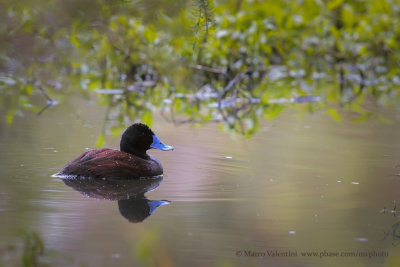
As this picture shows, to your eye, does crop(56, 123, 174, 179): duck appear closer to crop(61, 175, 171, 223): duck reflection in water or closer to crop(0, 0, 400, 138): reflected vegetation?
crop(61, 175, 171, 223): duck reflection in water

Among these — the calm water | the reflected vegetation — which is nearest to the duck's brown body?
the calm water

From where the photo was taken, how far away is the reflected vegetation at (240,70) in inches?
447

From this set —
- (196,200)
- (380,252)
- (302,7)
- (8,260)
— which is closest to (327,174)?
(196,200)

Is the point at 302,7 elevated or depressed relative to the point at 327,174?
elevated

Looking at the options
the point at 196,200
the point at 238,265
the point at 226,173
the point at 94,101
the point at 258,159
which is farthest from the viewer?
the point at 94,101

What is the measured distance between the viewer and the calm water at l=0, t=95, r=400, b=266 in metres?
4.38

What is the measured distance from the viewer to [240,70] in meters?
14.7

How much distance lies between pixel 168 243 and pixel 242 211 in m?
1.08

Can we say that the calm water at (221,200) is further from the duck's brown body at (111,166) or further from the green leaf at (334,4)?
Answer: the green leaf at (334,4)

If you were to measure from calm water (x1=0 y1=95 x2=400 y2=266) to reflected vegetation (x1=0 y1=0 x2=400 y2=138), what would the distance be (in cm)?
91

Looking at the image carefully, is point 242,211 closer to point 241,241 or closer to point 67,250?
point 241,241

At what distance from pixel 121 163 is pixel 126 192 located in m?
0.60

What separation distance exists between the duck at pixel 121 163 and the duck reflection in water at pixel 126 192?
0.18ft

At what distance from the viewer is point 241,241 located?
15.2 ft
